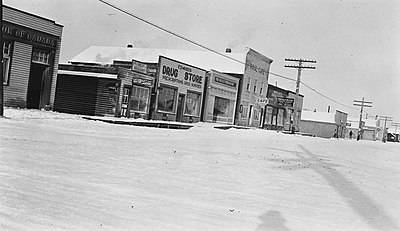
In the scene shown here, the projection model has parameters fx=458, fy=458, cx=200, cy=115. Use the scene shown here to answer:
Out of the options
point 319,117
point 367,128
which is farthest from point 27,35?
point 367,128

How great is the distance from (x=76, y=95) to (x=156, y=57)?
16.7 metres

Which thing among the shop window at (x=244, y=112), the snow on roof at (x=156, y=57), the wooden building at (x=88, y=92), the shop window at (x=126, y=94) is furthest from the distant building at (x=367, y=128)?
the wooden building at (x=88, y=92)

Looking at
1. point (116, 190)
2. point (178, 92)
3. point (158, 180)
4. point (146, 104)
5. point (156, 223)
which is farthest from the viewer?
point (178, 92)

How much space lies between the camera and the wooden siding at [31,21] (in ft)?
68.8

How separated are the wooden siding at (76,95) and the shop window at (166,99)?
479 centimetres

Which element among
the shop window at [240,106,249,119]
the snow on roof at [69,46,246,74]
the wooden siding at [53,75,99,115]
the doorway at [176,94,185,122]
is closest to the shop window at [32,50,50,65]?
the wooden siding at [53,75,99,115]

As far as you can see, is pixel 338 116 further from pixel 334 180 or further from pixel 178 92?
pixel 334 180

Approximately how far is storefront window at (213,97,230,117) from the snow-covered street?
90.9ft

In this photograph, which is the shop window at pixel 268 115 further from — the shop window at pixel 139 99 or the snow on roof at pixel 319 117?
the snow on roof at pixel 319 117

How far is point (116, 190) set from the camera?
20.7ft

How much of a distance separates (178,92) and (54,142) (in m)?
22.6

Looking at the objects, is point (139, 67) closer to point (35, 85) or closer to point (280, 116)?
point (35, 85)

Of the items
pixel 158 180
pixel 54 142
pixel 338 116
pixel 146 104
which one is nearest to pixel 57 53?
pixel 146 104

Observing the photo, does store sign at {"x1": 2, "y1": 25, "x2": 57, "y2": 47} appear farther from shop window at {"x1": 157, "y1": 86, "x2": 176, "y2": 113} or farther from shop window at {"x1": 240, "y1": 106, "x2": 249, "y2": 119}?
shop window at {"x1": 240, "y1": 106, "x2": 249, "y2": 119}
